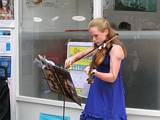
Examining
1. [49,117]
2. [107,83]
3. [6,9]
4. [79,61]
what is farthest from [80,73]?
[6,9]

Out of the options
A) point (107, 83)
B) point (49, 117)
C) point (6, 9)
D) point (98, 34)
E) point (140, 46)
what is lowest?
point (49, 117)

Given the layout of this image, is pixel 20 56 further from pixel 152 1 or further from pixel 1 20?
pixel 152 1

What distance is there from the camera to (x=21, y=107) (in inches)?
217

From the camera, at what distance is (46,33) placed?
17.3 ft

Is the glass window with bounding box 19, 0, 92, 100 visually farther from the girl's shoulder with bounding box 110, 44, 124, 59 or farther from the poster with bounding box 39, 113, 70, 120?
the girl's shoulder with bounding box 110, 44, 124, 59

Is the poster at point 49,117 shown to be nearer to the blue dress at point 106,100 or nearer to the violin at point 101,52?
the blue dress at point 106,100


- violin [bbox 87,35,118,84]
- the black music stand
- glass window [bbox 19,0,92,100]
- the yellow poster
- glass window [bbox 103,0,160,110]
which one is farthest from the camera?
glass window [bbox 19,0,92,100]

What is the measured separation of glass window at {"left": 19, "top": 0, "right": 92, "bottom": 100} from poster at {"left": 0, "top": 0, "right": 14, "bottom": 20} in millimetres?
Result: 134

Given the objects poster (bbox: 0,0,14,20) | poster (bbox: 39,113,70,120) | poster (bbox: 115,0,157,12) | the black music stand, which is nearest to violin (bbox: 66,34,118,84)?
the black music stand

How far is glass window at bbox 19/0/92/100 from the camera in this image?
5023 mm

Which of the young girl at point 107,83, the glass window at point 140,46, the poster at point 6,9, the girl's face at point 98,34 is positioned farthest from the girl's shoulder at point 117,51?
the poster at point 6,9

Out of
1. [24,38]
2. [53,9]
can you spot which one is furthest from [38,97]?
[53,9]

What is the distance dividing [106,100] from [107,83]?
16 cm

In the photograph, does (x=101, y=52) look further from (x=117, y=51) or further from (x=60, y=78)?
(x=60, y=78)
